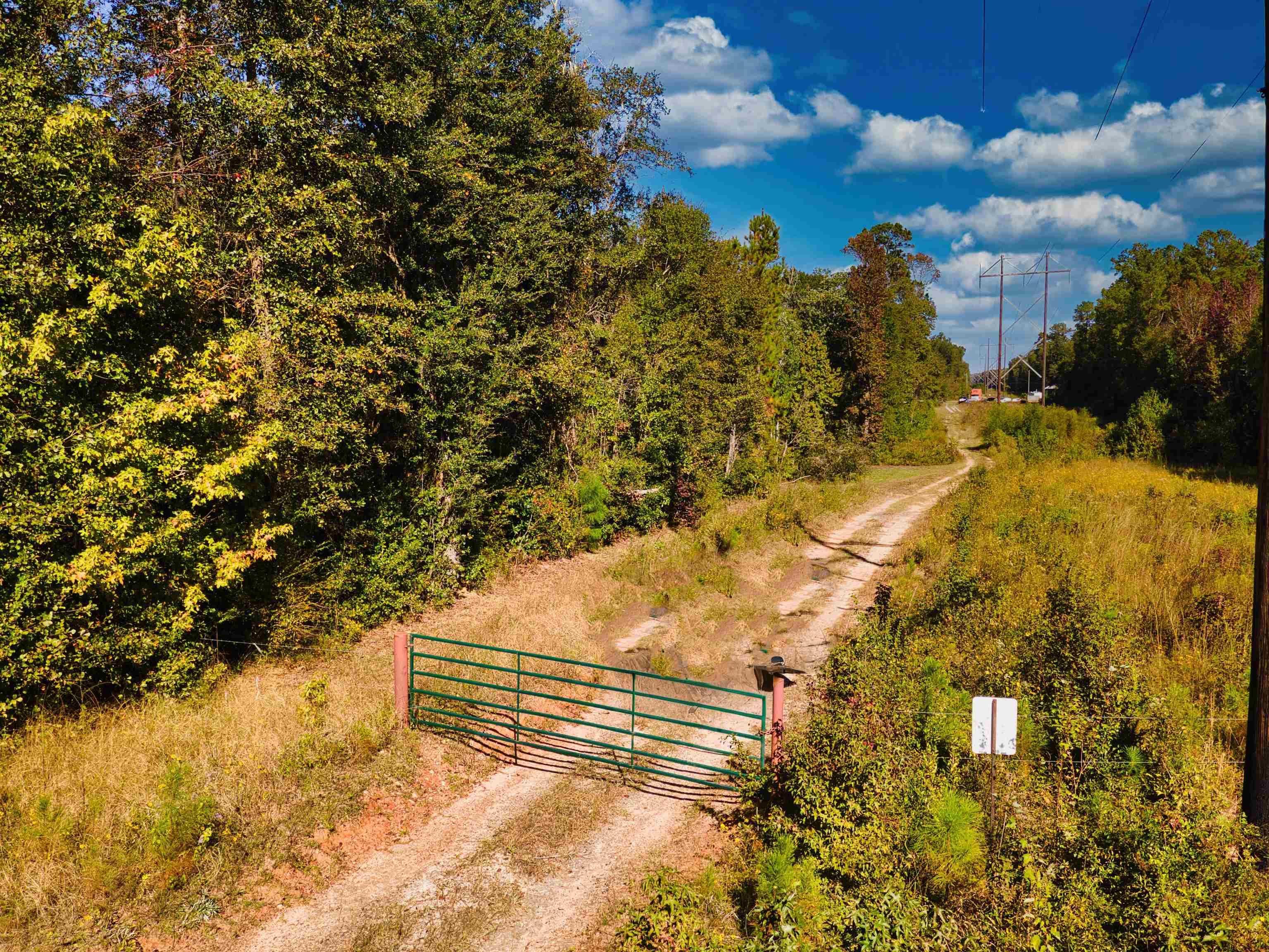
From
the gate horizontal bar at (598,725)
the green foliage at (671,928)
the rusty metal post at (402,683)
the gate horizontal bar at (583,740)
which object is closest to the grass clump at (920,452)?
the gate horizontal bar at (598,725)

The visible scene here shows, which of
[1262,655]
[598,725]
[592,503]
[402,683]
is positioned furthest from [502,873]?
[592,503]

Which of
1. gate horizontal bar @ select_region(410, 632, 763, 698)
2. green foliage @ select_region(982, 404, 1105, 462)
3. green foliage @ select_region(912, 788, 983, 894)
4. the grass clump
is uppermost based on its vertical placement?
green foliage @ select_region(982, 404, 1105, 462)

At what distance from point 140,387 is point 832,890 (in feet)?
37.6

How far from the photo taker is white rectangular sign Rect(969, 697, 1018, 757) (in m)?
6.54

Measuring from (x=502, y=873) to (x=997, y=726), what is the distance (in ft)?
18.6

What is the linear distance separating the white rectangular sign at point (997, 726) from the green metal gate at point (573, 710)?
9.00 ft

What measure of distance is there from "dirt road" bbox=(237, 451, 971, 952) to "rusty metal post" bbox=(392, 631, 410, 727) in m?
1.82

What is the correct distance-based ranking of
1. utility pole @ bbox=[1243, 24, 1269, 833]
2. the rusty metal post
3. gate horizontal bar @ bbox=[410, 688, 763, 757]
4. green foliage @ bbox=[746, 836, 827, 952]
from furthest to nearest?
the rusty metal post → gate horizontal bar @ bbox=[410, 688, 763, 757] → utility pole @ bbox=[1243, 24, 1269, 833] → green foliage @ bbox=[746, 836, 827, 952]

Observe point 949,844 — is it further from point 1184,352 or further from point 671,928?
point 1184,352

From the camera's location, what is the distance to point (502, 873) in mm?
7820

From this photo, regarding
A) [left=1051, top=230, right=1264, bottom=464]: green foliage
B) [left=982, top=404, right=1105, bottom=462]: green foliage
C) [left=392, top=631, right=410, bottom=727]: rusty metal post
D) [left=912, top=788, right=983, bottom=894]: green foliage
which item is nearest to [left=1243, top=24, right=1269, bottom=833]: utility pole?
[left=912, top=788, right=983, bottom=894]: green foliage

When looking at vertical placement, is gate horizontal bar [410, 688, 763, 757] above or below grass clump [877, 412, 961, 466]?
below

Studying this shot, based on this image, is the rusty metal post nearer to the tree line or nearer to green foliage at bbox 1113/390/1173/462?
the tree line

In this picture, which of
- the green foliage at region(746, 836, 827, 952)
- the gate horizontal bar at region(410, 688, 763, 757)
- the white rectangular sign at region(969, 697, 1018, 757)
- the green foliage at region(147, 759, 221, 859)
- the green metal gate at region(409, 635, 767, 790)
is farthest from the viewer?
the green metal gate at region(409, 635, 767, 790)
